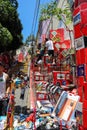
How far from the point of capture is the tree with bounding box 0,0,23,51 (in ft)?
76.8

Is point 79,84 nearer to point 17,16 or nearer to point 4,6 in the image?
point 4,6

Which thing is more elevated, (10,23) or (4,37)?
(10,23)

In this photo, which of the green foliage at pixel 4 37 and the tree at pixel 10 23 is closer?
the green foliage at pixel 4 37

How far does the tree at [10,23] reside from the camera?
2342cm

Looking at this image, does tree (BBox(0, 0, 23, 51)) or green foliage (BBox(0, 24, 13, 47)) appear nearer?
green foliage (BBox(0, 24, 13, 47))

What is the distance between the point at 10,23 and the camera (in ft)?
84.9

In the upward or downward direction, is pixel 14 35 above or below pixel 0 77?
above

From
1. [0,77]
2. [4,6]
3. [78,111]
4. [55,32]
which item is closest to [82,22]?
[78,111]

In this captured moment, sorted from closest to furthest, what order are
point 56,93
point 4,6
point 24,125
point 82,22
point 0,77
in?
point 82,22
point 24,125
point 56,93
point 0,77
point 4,6

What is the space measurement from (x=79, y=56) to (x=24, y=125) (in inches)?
121

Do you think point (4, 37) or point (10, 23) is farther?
point (10, 23)

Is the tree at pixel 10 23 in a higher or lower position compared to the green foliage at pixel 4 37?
higher

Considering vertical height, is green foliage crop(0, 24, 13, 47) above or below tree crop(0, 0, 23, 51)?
below

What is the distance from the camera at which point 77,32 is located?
503 cm
